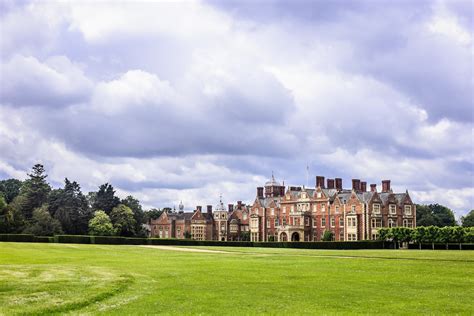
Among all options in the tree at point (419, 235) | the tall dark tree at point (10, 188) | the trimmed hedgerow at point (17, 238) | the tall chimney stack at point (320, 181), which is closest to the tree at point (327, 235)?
the tall chimney stack at point (320, 181)

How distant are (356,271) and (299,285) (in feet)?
23.7

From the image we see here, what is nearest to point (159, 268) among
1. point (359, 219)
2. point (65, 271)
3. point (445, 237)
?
point (65, 271)

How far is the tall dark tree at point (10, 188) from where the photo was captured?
13200cm

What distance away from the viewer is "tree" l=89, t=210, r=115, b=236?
318ft

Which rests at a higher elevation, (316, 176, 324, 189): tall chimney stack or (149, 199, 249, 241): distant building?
(316, 176, 324, 189): tall chimney stack

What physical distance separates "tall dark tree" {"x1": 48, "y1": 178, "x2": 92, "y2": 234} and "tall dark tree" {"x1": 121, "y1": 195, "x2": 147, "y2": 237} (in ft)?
35.4

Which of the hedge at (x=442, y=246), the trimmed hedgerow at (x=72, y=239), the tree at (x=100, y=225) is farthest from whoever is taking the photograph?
the tree at (x=100, y=225)

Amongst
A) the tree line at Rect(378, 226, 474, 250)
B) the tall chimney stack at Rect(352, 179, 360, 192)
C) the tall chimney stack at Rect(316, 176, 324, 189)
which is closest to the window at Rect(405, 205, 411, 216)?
the tall chimney stack at Rect(352, 179, 360, 192)

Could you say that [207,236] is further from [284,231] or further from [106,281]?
[106,281]

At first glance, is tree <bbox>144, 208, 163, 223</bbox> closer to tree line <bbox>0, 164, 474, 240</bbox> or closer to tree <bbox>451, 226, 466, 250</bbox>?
tree line <bbox>0, 164, 474, 240</bbox>

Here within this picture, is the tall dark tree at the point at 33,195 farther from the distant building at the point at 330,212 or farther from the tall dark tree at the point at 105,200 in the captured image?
the distant building at the point at 330,212

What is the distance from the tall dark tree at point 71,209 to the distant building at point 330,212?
29984 mm

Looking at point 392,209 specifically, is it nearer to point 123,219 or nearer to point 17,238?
point 123,219

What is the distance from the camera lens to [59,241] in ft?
249
